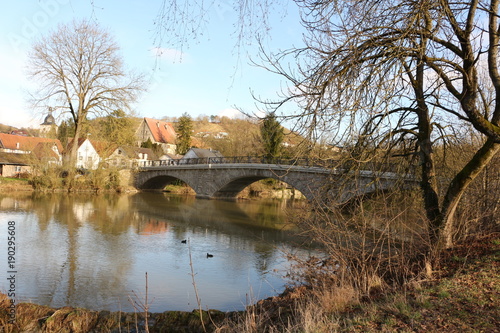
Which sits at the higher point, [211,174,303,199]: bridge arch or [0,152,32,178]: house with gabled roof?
[0,152,32,178]: house with gabled roof

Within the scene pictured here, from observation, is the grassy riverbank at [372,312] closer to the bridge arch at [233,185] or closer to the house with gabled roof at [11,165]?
the bridge arch at [233,185]

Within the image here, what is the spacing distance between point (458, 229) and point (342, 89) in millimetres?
3565

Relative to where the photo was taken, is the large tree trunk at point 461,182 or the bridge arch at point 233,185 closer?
the large tree trunk at point 461,182

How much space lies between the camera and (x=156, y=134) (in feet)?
243

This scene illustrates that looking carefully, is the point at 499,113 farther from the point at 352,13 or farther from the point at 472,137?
the point at 472,137

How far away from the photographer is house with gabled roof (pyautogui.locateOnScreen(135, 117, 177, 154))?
241 feet

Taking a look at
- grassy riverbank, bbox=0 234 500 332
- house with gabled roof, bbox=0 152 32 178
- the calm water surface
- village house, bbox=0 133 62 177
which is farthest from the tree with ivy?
grassy riverbank, bbox=0 234 500 332

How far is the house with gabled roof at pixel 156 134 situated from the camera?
73344 mm

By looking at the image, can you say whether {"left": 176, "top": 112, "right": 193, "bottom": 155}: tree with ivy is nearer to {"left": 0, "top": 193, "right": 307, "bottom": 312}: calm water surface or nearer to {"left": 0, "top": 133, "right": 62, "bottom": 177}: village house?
{"left": 0, "top": 133, "right": 62, "bottom": 177}: village house

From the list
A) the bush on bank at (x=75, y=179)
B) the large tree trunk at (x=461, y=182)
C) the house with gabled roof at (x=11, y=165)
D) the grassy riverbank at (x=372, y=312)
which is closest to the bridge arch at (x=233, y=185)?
the bush on bank at (x=75, y=179)

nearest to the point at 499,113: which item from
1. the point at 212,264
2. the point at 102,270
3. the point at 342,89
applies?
the point at 342,89

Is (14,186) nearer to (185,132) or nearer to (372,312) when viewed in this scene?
(372,312)

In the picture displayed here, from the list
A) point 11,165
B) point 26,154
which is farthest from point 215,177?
point 11,165

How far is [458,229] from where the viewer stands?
6.89 meters
